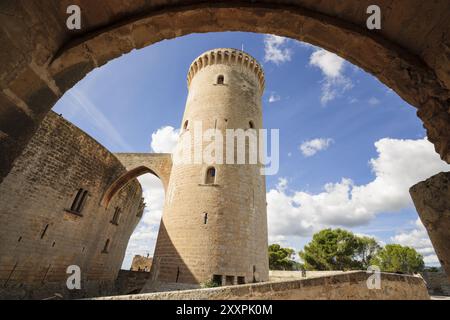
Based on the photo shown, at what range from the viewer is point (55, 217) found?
11305mm

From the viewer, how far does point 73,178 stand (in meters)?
12.3

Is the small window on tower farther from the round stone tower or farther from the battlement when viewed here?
the battlement

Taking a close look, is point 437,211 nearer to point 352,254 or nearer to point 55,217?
point 55,217

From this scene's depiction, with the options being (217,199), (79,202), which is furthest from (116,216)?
(217,199)

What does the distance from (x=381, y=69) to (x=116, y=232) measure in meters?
18.5

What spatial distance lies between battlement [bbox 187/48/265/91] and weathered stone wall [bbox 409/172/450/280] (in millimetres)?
16133

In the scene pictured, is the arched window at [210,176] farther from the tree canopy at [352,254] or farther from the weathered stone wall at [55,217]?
the tree canopy at [352,254]

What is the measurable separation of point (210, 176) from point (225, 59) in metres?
8.59

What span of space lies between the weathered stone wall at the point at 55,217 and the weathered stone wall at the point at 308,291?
8364 mm

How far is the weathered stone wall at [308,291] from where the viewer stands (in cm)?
479

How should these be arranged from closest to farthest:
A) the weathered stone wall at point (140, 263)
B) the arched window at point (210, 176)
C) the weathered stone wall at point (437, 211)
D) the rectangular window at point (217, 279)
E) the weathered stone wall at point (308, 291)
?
the weathered stone wall at point (437, 211), the weathered stone wall at point (308, 291), the rectangular window at point (217, 279), the arched window at point (210, 176), the weathered stone wall at point (140, 263)

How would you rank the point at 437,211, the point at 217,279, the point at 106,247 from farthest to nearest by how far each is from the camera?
1. the point at 106,247
2. the point at 217,279
3. the point at 437,211

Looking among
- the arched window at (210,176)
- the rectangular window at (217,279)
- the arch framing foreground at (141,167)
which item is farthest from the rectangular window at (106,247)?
the rectangular window at (217,279)

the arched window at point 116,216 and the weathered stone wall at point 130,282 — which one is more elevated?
the arched window at point 116,216
